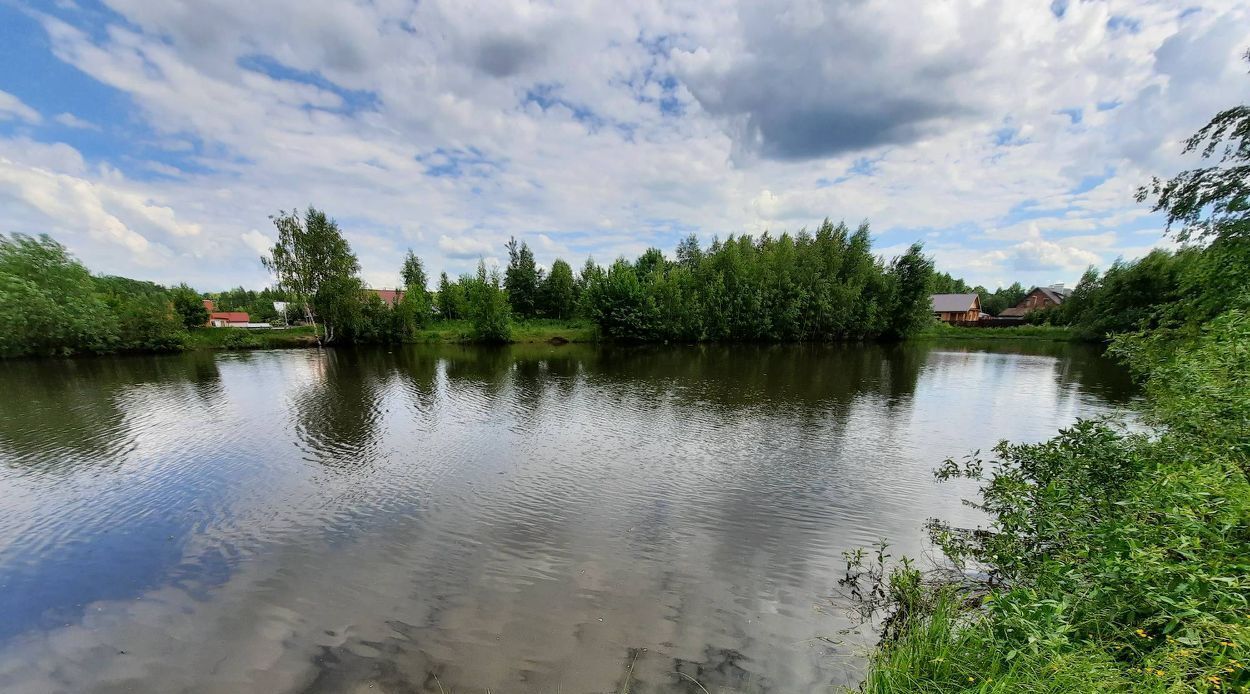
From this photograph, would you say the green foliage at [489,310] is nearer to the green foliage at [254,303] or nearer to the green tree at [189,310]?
the green foliage at [254,303]

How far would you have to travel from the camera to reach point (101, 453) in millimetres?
12891

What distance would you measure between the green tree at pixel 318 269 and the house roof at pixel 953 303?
9004 centimetres

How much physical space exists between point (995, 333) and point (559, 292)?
2600 inches

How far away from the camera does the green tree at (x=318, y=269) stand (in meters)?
44.0

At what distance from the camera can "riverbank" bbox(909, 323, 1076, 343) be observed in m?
57.4

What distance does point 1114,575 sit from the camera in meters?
3.35

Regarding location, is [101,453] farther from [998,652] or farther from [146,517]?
[998,652]

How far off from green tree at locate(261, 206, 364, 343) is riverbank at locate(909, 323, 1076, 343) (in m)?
72.7

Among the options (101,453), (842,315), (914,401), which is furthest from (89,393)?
(842,315)

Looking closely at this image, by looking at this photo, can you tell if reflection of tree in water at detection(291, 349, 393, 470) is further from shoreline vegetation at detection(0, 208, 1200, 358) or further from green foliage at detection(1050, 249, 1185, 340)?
green foliage at detection(1050, 249, 1185, 340)

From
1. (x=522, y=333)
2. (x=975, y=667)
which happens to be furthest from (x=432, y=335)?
(x=975, y=667)

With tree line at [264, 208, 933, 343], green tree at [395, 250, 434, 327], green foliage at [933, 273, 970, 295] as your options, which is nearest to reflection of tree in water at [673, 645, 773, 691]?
tree line at [264, 208, 933, 343]

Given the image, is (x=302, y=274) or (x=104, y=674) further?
(x=302, y=274)

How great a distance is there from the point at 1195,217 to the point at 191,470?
2803 centimetres
